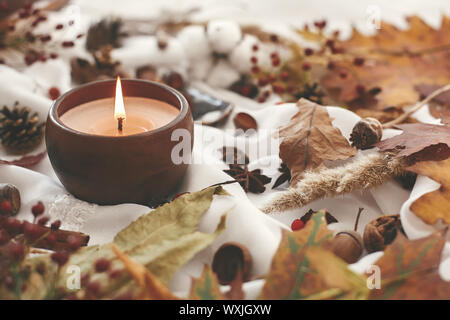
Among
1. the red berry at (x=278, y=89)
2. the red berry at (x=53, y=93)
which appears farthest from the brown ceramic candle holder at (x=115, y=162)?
the red berry at (x=278, y=89)

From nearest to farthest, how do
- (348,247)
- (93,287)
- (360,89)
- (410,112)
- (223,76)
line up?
(93,287)
(348,247)
(410,112)
(360,89)
(223,76)

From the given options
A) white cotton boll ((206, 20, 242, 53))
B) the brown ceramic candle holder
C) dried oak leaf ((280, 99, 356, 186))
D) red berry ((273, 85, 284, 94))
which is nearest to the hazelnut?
dried oak leaf ((280, 99, 356, 186))

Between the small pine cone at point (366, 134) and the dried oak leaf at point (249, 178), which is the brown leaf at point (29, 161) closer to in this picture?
the dried oak leaf at point (249, 178)

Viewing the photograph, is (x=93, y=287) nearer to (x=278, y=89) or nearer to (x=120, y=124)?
(x=120, y=124)

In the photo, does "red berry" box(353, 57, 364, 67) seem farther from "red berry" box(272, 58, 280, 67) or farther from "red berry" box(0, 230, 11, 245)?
"red berry" box(0, 230, 11, 245)

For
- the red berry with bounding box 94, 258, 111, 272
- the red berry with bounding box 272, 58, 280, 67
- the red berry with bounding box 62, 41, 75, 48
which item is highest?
the red berry with bounding box 62, 41, 75, 48

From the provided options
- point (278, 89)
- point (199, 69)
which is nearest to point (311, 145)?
point (278, 89)

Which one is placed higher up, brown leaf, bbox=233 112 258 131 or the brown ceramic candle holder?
the brown ceramic candle holder
